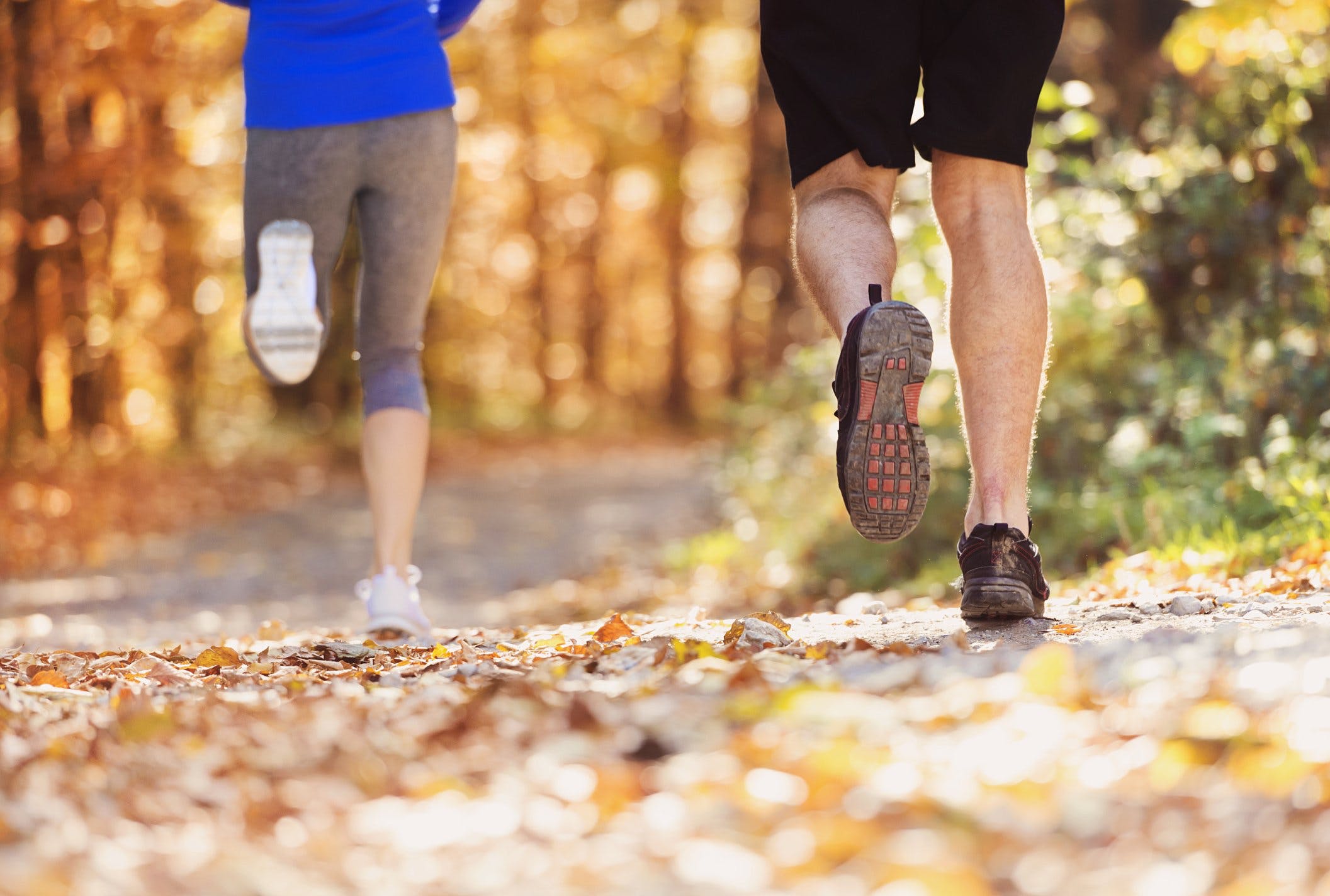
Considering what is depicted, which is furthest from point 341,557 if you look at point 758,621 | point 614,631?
point 758,621

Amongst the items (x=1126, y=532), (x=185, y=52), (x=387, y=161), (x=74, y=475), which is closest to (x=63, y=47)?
(x=185, y=52)

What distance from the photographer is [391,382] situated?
340cm

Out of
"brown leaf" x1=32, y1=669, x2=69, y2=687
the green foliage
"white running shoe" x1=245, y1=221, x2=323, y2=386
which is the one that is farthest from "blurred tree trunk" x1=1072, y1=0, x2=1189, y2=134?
"brown leaf" x1=32, y1=669, x2=69, y2=687

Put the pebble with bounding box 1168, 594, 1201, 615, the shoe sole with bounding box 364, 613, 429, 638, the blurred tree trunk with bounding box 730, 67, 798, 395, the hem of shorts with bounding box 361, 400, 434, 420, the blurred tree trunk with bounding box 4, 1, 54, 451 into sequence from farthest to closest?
the blurred tree trunk with bounding box 730, 67, 798, 395 → the blurred tree trunk with bounding box 4, 1, 54, 451 → the hem of shorts with bounding box 361, 400, 434, 420 → the shoe sole with bounding box 364, 613, 429, 638 → the pebble with bounding box 1168, 594, 1201, 615

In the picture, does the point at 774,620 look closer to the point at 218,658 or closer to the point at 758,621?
the point at 758,621

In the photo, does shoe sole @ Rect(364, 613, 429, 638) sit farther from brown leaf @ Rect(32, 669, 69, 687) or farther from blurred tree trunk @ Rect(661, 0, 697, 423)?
blurred tree trunk @ Rect(661, 0, 697, 423)

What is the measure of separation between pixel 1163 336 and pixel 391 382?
10.3 ft

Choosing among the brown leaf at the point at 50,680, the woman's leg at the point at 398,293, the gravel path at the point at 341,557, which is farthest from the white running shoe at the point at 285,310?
the gravel path at the point at 341,557

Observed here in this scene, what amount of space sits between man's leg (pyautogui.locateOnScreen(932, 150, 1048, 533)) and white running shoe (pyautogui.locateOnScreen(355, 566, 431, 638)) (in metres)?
1.32

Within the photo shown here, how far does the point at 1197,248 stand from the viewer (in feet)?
16.6

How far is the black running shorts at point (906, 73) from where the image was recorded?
2.64m

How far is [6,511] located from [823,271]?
23.1ft

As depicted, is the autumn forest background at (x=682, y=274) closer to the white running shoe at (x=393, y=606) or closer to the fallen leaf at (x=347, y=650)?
the white running shoe at (x=393, y=606)

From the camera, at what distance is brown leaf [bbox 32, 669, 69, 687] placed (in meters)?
2.40
